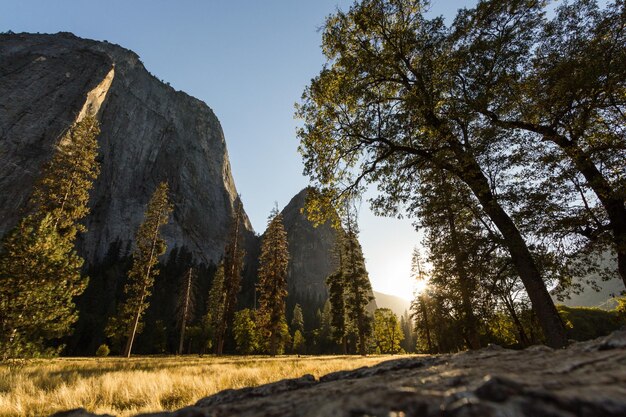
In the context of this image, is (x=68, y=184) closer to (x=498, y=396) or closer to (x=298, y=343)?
(x=498, y=396)

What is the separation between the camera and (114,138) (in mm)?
108625

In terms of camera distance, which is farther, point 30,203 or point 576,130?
point 30,203

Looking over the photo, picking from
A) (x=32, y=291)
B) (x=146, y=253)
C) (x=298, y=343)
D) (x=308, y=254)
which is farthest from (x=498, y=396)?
(x=308, y=254)

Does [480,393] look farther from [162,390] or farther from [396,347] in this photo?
A: [396,347]

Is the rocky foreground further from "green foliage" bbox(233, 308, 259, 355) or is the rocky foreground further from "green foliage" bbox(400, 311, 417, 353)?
"green foliage" bbox(400, 311, 417, 353)

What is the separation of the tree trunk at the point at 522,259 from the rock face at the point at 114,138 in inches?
3502

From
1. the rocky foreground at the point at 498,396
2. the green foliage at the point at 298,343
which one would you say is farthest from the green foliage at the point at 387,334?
the rocky foreground at the point at 498,396

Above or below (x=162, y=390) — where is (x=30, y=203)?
above

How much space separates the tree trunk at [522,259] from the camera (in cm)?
800

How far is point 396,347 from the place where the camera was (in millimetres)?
61188

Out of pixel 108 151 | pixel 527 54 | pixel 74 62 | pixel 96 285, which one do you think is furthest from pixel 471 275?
pixel 74 62

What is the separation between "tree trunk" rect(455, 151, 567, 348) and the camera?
8000mm

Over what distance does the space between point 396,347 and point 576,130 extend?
60.2 metres

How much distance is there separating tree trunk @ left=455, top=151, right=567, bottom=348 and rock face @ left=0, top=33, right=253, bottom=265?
8896cm
